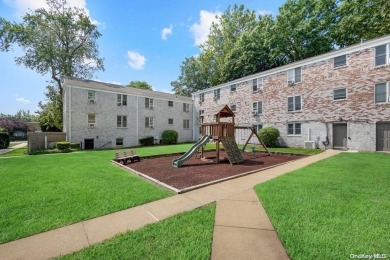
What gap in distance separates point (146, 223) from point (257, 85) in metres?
22.9

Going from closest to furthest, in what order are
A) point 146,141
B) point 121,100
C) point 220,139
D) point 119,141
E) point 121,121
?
point 220,139, point 119,141, point 121,121, point 121,100, point 146,141

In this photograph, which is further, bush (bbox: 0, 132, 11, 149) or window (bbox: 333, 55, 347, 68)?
bush (bbox: 0, 132, 11, 149)

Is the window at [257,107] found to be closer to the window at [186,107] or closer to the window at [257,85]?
the window at [257,85]

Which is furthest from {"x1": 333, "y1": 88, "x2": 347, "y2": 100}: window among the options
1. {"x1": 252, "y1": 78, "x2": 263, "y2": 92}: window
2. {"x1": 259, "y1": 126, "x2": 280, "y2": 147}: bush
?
{"x1": 252, "y1": 78, "x2": 263, "y2": 92}: window

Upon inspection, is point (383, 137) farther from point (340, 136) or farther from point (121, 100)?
point (121, 100)

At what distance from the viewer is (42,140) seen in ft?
63.0

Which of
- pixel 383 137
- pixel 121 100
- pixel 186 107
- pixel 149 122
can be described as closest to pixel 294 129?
pixel 383 137

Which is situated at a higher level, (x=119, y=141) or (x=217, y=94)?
(x=217, y=94)

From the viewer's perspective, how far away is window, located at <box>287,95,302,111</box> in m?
19.5

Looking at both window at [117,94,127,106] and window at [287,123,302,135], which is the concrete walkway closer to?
window at [287,123,302,135]

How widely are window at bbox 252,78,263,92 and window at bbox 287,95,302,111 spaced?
3.97 m

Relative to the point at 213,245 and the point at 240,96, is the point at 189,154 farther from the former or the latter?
the point at 240,96

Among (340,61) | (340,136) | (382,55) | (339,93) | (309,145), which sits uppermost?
(340,61)

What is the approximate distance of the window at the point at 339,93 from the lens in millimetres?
16406
